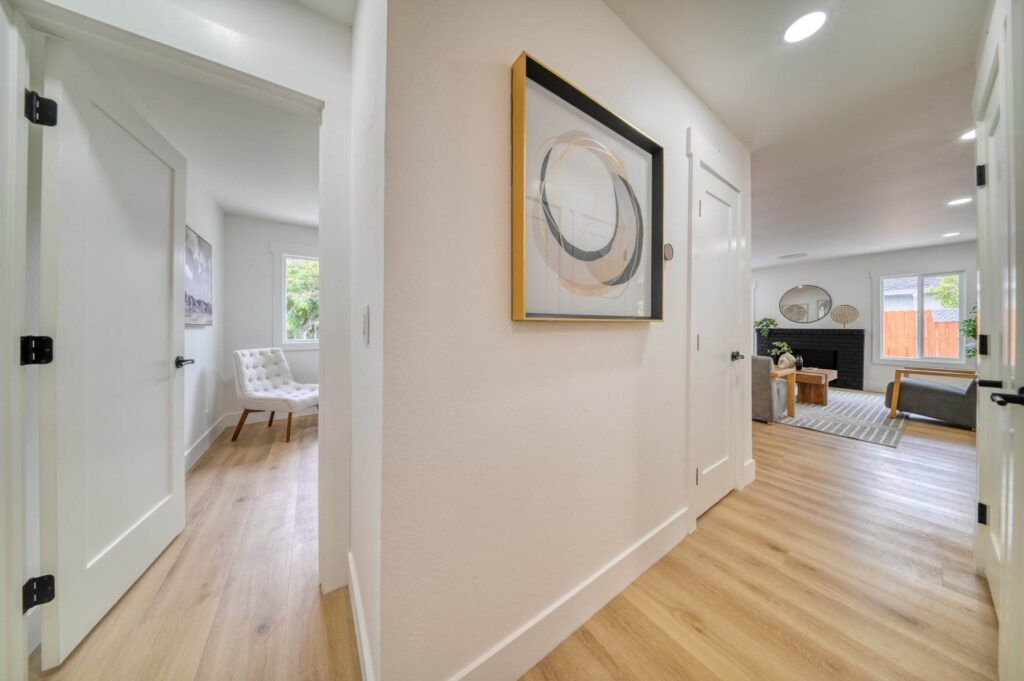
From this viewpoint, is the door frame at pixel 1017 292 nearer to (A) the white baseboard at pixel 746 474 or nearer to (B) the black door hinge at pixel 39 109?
(A) the white baseboard at pixel 746 474

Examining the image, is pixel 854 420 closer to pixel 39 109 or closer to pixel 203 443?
pixel 39 109

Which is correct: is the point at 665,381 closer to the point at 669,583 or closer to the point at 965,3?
the point at 669,583

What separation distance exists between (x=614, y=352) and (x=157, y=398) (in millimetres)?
2019

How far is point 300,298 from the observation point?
412 cm

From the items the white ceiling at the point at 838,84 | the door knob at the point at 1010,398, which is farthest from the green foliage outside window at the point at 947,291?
the door knob at the point at 1010,398

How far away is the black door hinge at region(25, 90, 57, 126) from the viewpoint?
102 centimetres

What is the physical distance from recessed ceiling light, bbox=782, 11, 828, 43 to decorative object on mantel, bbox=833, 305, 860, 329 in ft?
21.7

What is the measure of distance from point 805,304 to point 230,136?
864 cm

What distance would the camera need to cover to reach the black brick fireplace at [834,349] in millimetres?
5906

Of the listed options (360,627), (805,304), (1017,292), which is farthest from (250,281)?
(805,304)

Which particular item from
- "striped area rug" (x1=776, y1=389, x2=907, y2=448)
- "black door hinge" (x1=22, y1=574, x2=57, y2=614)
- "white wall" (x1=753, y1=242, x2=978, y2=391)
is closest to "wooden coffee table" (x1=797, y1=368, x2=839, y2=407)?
"striped area rug" (x1=776, y1=389, x2=907, y2=448)

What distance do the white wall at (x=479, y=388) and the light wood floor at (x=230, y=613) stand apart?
53 centimetres

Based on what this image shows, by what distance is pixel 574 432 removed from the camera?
118cm

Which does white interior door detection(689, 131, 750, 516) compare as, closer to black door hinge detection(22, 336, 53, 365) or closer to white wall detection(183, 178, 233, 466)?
black door hinge detection(22, 336, 53, 365)
